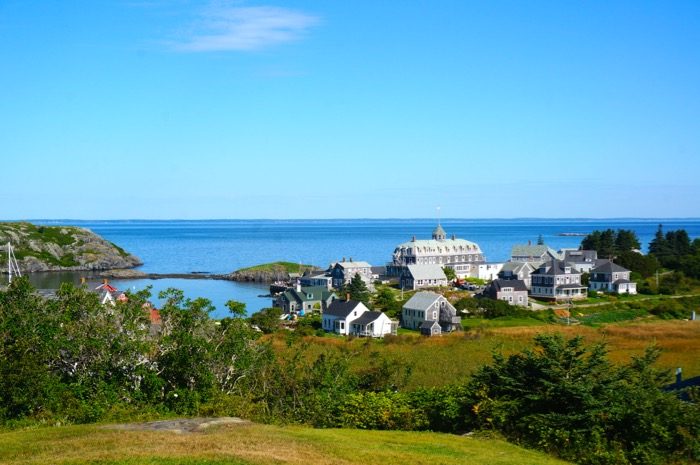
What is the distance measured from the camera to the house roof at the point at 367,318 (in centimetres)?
5388

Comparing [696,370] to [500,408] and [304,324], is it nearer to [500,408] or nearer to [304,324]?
[500,408]

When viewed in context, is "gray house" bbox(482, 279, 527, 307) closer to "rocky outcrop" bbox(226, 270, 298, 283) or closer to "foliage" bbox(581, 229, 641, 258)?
"foliage" bbox(581, 229, 641, 258)

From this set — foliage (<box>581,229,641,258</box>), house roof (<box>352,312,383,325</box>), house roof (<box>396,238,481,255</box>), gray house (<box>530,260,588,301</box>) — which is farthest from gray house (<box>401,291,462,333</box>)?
foliage (<box>581,229,641,258</box>)

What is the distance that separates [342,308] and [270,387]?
31471mm

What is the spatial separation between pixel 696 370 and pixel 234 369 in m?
21.8

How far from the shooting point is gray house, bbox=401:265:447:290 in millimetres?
78500

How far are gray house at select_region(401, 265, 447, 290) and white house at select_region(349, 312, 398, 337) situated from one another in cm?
2388

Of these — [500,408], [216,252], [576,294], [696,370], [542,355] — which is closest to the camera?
[500,408]

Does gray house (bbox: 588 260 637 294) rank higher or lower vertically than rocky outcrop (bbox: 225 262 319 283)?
higher

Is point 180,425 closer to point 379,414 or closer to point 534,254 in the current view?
point 379,414

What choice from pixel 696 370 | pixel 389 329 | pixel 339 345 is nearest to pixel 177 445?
pixel 696 370

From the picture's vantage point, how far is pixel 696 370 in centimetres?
3234

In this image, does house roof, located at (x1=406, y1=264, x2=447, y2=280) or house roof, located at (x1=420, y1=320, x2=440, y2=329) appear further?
house roof, located at (x1=406, y1=264, x2=447, y2=280)

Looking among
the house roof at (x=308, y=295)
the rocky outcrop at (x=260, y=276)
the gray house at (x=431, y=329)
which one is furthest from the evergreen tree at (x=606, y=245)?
the gray house at (x=431, y=329)
